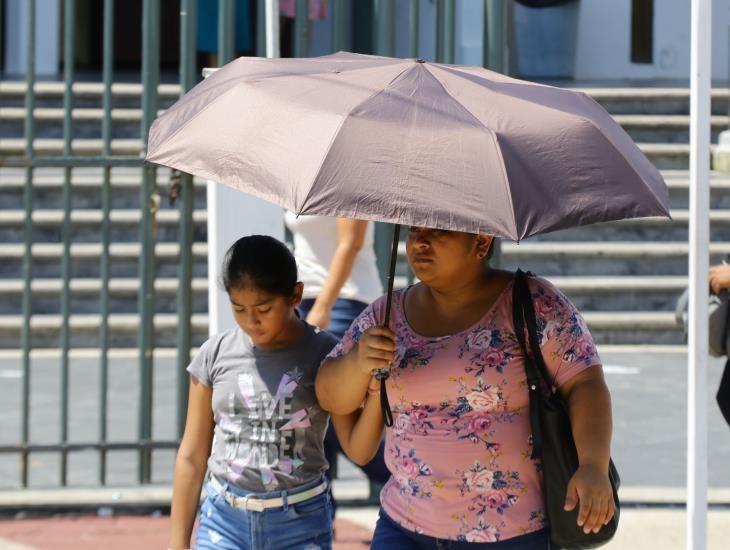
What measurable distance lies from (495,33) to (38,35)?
9032 mm

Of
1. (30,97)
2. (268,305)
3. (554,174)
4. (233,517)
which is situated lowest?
(233,517)

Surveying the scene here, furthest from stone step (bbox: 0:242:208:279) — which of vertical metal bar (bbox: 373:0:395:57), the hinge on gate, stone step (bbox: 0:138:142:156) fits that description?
vertical metal bar (bbox: 373:0:395:57)

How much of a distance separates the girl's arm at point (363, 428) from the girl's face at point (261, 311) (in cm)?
26

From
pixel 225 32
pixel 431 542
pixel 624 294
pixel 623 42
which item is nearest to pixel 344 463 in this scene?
pixel 225 32

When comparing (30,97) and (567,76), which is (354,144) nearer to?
(30,97)

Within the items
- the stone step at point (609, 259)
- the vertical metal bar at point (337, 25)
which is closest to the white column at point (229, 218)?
the vertical metal bar at point (337, 25)

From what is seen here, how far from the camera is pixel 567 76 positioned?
1584cm

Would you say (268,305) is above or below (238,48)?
below

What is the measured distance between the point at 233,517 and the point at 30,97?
9.96ft

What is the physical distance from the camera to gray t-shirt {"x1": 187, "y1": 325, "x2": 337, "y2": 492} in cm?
337

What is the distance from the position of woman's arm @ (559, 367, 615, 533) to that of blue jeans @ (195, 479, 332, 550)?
2.22ft

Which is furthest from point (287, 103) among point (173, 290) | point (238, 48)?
point (238, 48)

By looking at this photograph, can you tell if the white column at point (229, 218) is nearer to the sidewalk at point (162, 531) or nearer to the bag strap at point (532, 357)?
the sidewalk at point (162, 531)

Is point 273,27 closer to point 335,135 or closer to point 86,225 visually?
point 335,135
